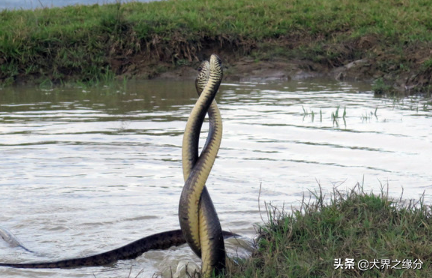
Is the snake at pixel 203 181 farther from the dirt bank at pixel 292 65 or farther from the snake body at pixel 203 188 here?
the dirt bank at pixel 292 65

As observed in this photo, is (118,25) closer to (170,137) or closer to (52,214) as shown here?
(170,137)

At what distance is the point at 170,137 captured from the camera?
24.4 ft

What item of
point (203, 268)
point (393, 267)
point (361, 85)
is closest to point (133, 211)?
point (203, 268)

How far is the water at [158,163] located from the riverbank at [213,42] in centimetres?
286

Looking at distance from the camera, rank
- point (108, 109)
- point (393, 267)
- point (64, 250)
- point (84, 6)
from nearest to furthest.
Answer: point (393, 267), point (64, 250), point (108, 109), point (84, 6)

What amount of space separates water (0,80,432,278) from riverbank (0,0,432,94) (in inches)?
113

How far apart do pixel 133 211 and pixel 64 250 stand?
2.74ft

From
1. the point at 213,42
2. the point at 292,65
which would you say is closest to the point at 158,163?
the point at 292,65

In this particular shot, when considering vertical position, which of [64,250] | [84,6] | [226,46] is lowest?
[64,250]

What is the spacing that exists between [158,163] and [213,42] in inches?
364

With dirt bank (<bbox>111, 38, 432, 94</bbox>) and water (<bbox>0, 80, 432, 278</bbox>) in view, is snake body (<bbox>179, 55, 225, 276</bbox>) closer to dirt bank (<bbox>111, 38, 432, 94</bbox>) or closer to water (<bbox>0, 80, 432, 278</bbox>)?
water (<bbox>0, 80, 432, 278</bbox>)

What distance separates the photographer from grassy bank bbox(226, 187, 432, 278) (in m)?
3.16

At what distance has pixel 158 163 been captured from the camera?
6191mm

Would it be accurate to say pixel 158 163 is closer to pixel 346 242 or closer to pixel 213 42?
pixel 346 242
